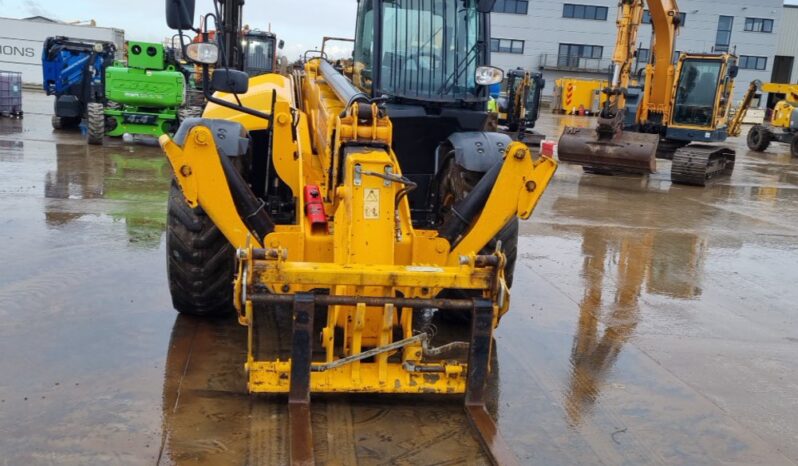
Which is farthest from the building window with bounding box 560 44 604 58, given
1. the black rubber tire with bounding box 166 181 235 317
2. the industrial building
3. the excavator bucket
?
the black rubber tire with bounding box 166 181 235 317

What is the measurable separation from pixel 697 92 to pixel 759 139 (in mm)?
11264

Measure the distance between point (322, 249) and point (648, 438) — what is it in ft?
6.84

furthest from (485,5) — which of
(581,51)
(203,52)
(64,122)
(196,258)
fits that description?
(581,51)

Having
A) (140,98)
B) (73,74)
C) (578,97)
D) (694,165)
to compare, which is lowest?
(694,165)

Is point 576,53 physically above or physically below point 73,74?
above

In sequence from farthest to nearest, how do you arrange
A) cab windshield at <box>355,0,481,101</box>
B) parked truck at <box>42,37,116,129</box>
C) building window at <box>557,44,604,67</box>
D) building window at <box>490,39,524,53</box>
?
building window at <box>557,44,604,67</box> → building window at <box>490,39,524,53</box> → parked truck at <box>42,37,116,129</box> → cab windshield at <box>355,0,481,101</box>

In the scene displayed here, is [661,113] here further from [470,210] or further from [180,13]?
[180,13]

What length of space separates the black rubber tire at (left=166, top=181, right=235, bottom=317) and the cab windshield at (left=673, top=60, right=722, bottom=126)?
1460cm

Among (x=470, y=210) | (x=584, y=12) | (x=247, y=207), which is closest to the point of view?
(x=247, y=207)

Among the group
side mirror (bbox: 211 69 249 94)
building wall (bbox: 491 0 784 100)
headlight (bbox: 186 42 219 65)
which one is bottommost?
side mirror (bbox: 211 69 249 94)

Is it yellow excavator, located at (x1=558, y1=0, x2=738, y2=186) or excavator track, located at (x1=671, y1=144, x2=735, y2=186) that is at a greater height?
yellow excavator, located at (x1=558, y1=0, x2=738, y2=186)

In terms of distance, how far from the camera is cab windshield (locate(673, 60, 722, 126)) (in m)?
16.9

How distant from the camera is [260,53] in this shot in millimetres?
18953

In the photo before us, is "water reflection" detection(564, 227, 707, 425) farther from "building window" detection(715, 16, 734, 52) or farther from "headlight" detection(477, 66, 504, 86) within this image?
"building window" detection(715, 16, 734, 52)
